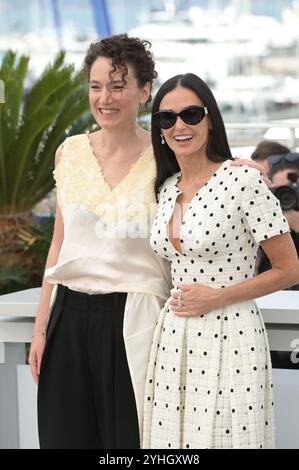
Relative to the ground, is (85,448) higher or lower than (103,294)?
lower

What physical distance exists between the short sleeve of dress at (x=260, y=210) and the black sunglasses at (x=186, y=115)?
9.4 inches

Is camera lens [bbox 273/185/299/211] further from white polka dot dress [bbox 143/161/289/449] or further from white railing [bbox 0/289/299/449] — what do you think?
white polka dot dress [bbox 143/161/289/449]

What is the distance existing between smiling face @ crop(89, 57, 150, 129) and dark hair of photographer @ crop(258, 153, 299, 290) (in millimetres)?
1678

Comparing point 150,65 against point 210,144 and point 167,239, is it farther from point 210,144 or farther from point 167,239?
point 167,239

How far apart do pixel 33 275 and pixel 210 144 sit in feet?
19.4

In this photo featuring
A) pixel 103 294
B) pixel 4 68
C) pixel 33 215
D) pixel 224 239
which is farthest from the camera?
pixel 33 215

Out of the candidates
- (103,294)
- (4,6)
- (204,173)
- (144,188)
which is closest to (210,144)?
(204,173)

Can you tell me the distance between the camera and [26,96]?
876 centimetres

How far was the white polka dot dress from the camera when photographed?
108 inches

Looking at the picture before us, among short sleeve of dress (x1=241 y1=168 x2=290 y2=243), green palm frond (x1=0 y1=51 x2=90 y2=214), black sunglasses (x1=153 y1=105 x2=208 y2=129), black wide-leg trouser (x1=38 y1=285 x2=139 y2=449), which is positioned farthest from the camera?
green palm frond (x1=0 y1=51 x2=90 y2=214)

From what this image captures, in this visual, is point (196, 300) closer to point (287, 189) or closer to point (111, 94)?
point (111, 94)

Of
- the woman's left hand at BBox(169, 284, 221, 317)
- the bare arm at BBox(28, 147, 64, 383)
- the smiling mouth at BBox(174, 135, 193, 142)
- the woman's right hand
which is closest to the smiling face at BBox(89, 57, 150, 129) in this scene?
the smiling mouth at BBox(174, 135, 193, 142)

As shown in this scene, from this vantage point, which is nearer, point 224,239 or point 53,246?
point 224,239

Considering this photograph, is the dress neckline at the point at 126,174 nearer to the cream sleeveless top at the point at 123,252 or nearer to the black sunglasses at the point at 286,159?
the cream sleeveless top at the point at 123,252
